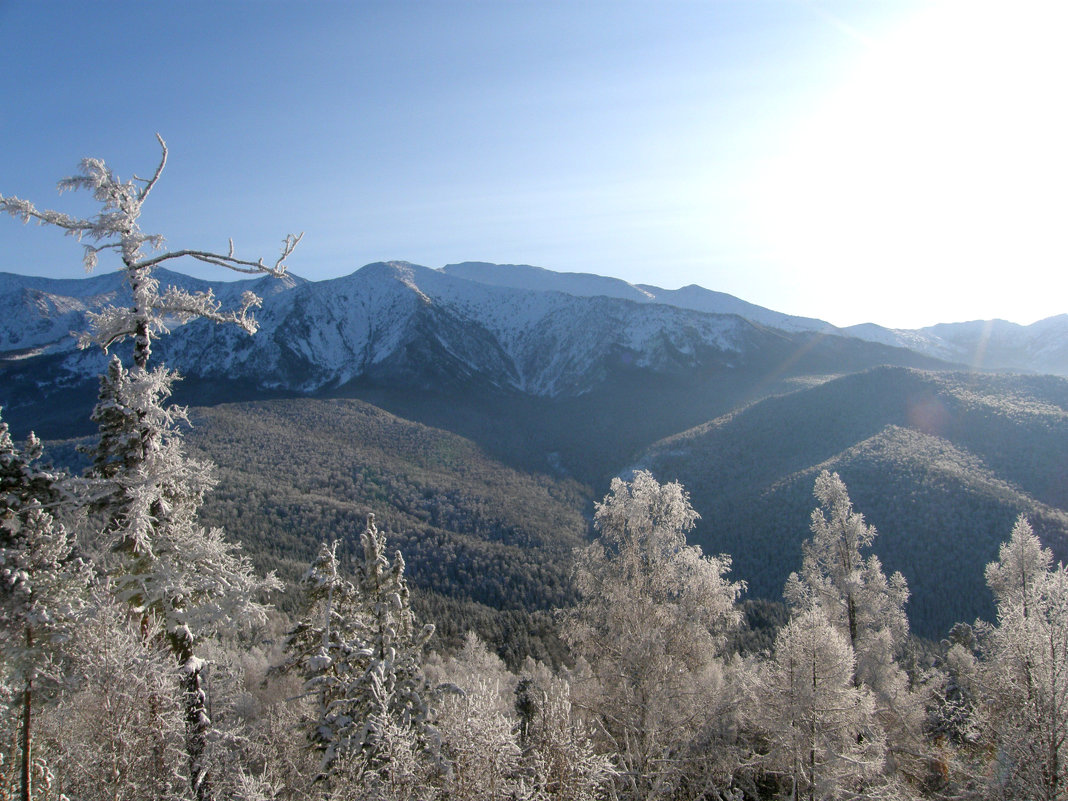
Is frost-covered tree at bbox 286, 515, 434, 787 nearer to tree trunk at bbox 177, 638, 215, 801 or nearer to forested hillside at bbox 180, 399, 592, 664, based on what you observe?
tree trunk at bbox 177, 638, 215, 801

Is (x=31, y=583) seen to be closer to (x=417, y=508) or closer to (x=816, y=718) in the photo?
(x=816, y=718)

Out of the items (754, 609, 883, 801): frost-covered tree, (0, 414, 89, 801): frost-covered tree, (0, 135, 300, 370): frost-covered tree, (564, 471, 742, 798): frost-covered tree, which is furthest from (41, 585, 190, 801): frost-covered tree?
(754, 609, 883, 801): frost-covered tree

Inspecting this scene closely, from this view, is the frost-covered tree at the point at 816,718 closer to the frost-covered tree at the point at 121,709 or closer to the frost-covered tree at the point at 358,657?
the frost-covered tree at the point at 358,657

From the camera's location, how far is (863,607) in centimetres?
2067

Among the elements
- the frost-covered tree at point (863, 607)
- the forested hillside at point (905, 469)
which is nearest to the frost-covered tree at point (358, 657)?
the frost-covered tree at point (863, 607)

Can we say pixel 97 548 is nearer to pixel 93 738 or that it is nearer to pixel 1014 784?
pixel 93 738

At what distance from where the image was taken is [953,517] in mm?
88875

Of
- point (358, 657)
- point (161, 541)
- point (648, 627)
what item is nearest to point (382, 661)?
point (358, 657)

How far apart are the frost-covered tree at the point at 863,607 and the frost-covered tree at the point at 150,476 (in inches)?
790

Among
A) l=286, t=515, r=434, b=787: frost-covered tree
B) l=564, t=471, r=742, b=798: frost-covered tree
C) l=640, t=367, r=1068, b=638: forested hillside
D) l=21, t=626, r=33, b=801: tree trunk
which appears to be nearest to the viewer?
l=21, t=626, r=33, b=801: tree trunk

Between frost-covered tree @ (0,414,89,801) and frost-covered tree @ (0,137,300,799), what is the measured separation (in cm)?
86

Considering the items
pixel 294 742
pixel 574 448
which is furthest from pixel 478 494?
pixel 294 742

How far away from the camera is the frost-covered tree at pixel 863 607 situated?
2038 cm

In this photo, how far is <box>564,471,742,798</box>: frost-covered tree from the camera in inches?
524
